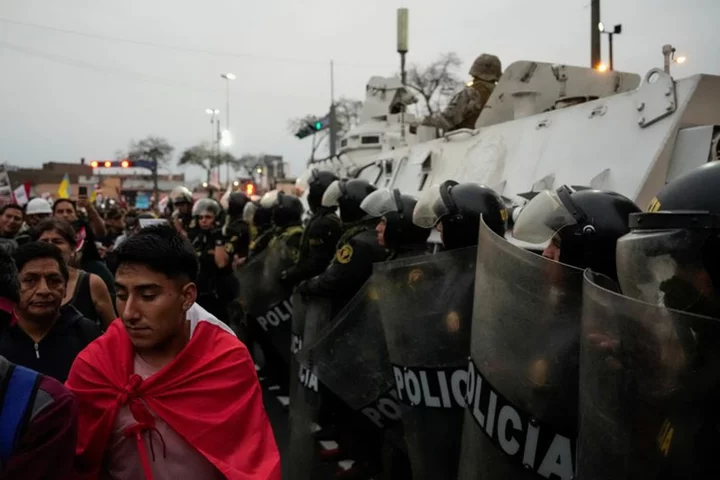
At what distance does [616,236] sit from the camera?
2.53 meters

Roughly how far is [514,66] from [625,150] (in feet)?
11.0

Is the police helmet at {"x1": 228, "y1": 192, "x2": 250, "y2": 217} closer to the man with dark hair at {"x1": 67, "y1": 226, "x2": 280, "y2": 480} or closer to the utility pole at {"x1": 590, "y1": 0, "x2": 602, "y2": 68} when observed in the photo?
the man with dark hair at {"x1": 67, "y1": 226, "x2": 280, "y2": 480}

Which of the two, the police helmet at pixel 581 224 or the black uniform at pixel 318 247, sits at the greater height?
the police helmet at pixel 581 224

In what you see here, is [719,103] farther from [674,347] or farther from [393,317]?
[674,347]

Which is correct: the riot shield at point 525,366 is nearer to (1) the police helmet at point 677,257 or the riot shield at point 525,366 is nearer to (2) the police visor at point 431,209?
(1) the police helmet at point 677,257

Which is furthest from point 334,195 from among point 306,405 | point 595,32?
point 595,32

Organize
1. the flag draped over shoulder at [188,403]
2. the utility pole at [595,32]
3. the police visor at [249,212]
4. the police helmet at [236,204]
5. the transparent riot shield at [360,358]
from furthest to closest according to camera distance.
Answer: the utility pole at [595,32], the police helmet at [236,204], the police visor at [249,212], the transparent riot shield at [360,358], the flag draped over shoulder at [188,403]

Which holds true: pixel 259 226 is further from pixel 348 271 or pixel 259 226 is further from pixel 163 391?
pixel 163 391

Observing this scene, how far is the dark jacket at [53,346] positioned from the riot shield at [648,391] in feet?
6.77

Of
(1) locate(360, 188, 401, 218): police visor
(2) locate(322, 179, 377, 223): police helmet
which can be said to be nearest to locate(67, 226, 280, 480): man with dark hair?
(1) locate(360, 188, 401, 218): police visor

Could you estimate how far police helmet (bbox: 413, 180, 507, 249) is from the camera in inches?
141

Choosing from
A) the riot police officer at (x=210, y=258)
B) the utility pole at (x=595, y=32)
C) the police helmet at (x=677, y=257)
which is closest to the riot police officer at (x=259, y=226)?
the riot police officer at (x=210, y=258)

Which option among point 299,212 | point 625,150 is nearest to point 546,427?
point 625,150

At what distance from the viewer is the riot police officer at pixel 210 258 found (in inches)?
281
